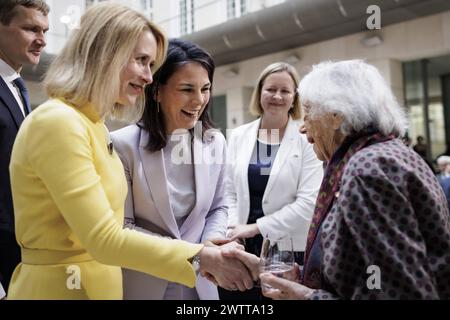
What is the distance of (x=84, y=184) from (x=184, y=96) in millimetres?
798

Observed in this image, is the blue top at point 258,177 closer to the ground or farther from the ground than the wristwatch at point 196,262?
farther from the ground

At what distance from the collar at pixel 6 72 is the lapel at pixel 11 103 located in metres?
0.04

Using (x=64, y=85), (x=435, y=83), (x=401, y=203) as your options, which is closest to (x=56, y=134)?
(x=64, y=85)

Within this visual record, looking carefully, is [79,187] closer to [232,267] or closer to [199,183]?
[232,267]

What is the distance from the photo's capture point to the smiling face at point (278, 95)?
2.76 metres

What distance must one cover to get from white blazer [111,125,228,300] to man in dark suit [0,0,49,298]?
1.27 feet

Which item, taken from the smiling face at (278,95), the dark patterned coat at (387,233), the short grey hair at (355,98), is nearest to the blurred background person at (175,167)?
the short grey hair at (355,98)

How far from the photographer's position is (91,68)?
1166 millimetres

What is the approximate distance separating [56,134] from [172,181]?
711 millimetres

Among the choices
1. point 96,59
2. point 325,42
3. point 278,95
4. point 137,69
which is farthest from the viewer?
point 325,42

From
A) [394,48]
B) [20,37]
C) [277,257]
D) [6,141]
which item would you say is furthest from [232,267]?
[394,48]

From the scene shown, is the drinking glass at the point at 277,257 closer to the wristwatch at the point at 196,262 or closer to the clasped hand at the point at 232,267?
the clasped hand at the point at 232,267

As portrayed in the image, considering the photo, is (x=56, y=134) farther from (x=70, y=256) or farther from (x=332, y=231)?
(x=332, y=231)

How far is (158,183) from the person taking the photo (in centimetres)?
162
